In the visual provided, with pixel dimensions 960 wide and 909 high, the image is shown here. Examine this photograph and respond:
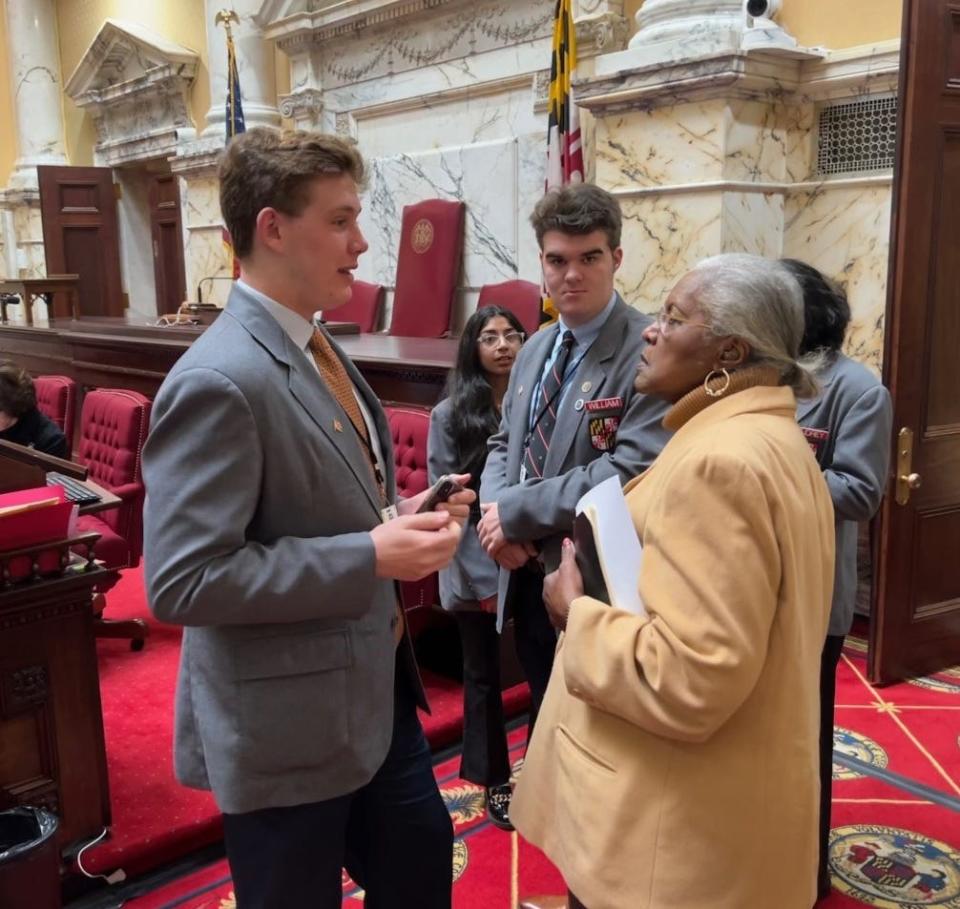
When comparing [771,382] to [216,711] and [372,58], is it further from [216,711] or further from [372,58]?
[372,58]

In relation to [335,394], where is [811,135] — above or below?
above

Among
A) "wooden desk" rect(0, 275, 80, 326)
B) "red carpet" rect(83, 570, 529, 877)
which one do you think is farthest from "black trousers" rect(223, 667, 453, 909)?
"wooden desk" rect(0, 275, 80, 326)

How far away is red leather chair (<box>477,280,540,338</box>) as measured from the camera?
248 inches

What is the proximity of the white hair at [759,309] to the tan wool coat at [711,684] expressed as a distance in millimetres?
54

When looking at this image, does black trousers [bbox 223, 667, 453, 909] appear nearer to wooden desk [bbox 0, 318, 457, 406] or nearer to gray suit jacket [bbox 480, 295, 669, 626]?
gray suit jacket [bbox 480, 295, 669, 626]

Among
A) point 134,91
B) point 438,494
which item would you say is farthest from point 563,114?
point 134,91

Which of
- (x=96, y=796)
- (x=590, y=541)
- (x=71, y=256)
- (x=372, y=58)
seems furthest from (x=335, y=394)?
(x=71, y=256)

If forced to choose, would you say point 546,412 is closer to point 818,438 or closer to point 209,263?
point 818,438

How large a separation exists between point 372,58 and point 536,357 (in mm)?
6484

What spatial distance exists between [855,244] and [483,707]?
120 inches

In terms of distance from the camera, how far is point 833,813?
8.85ft

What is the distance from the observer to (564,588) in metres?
1.47

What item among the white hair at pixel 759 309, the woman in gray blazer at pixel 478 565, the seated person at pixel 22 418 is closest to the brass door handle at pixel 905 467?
the woman in gray blazer at pixel 478 565

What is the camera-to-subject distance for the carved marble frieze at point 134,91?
10.2 m
